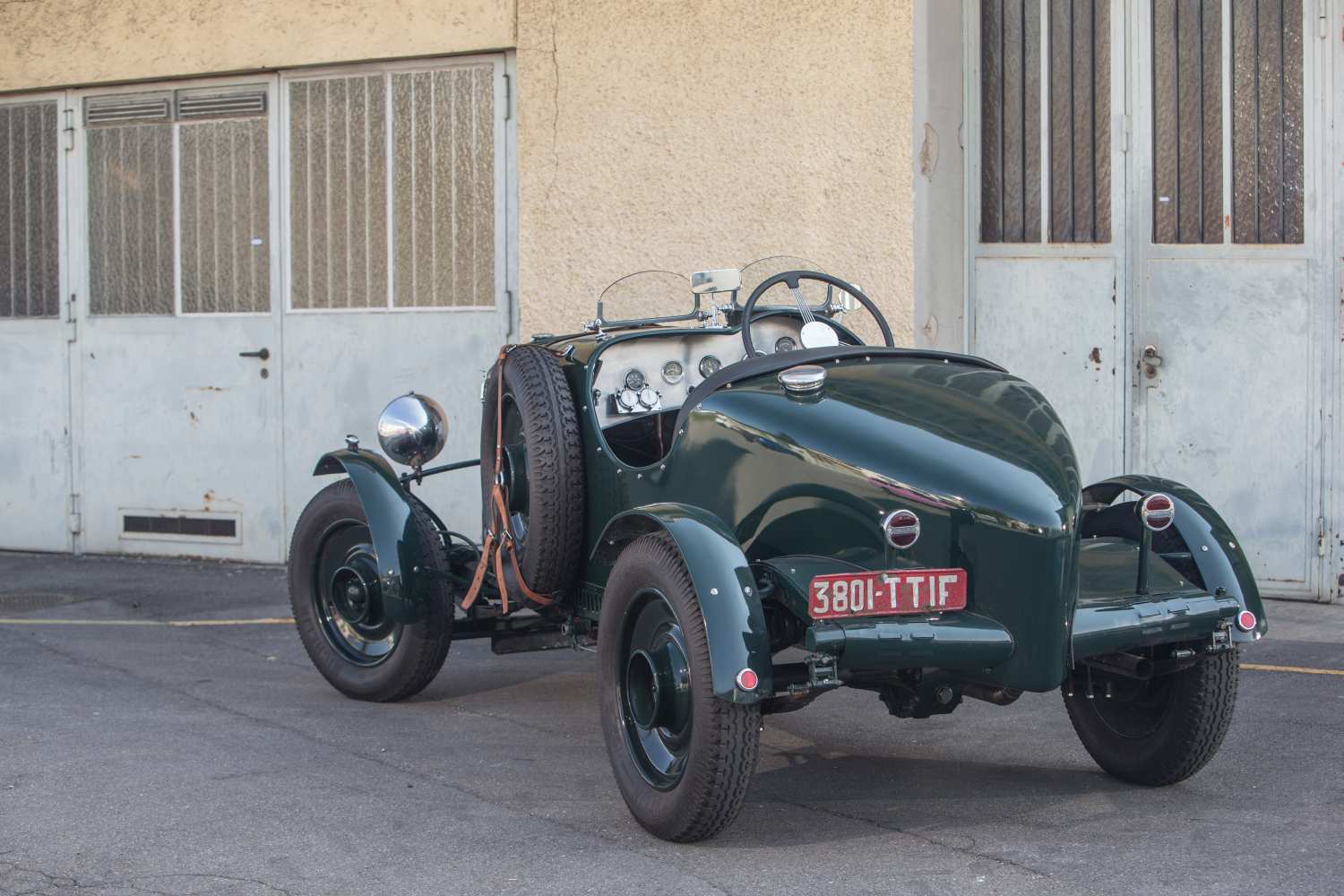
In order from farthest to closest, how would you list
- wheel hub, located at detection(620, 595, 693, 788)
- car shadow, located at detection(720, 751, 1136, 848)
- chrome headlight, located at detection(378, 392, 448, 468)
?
chrome headlight, located at detection(378, 392, 448, 468), car shadow, located at detection(720, 751, 1136, 848), wheel hub, located at detection(620, 595, 693, 788)

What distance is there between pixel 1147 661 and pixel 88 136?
816cm

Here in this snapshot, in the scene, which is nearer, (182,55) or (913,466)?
(913,466)

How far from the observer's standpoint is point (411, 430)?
20.3ft

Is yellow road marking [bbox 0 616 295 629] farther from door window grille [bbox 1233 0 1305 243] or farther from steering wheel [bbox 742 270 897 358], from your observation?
door window grille [bbox 1233 0 1305 243]

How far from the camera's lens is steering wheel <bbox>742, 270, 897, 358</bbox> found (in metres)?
5.25

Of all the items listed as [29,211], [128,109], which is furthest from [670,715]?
[29,211]

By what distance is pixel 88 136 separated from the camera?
407 inches

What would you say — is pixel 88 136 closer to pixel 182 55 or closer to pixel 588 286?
pixel 182 55

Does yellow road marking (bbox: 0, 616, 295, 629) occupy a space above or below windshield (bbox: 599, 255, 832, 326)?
below

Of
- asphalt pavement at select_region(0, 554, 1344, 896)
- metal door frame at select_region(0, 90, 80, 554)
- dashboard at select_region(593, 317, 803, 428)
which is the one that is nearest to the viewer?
asphalt pavement at select_region(0, 554, 1344, 896)

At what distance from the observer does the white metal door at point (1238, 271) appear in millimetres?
7992

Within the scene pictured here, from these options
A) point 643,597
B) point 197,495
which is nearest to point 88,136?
point 197,495

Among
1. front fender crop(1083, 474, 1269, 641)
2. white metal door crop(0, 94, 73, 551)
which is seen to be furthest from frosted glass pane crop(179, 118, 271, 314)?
front fender crop(1083, 474, 1269, 641)

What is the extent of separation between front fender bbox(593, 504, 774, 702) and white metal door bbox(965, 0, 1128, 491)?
4452mm
